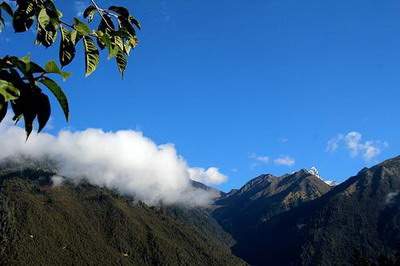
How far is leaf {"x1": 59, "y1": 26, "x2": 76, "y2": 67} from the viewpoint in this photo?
4.01 meters

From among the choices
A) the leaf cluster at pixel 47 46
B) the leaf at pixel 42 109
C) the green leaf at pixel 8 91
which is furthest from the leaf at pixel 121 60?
the green leaf at pixel 8 91

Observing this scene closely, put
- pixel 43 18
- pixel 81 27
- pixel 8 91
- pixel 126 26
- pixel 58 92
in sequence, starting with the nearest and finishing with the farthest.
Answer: pixel 8 91, pixel 58 92, pixel 43 18, pixel 81 27, pixel 126 26

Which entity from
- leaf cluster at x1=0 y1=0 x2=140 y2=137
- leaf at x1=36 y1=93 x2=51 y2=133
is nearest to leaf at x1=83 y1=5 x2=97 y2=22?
leaf cluster at x1=0 y1=0 x2=140 y2=137

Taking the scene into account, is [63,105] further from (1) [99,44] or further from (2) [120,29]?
(2) [120,29]

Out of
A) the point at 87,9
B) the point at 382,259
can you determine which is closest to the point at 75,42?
the point at 87,9

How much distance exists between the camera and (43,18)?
160 inches

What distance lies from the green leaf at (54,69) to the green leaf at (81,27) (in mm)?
996

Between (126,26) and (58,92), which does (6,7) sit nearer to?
(126,26)

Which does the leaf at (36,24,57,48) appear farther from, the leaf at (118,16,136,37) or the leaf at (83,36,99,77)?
the leaf at (118,16,136,37)

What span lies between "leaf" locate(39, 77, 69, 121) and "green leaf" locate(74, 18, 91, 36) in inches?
38.9

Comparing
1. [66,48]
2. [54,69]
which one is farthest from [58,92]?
[66,48]

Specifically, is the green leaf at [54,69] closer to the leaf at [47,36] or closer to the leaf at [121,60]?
the leaf at [47,36]

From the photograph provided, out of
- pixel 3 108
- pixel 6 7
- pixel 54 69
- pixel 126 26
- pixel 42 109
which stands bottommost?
pixel 3 108

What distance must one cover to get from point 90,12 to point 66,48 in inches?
32.3
